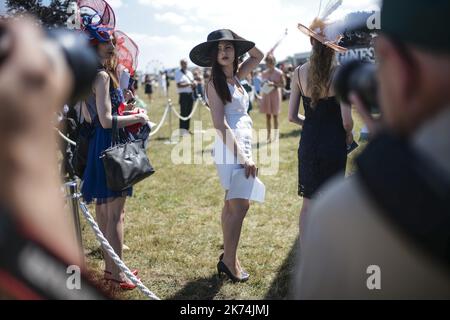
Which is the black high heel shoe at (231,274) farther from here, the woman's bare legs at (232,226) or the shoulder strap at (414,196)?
the shoulder strap at (414,196)

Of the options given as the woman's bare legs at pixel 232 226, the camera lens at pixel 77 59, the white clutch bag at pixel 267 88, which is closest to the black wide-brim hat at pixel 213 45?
the woman's bare legs at pixel 232 226

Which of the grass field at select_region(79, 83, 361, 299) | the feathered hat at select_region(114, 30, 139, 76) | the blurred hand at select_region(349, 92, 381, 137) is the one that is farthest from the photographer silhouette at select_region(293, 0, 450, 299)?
the feathered hat at select_region(114, 30, 139, 76)

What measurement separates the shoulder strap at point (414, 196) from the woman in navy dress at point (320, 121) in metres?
2.29

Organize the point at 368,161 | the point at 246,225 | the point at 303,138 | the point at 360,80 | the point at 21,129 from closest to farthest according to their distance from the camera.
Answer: the point at 21,129
the point at 368,161
the point at 360,80
the point at 303,138
the point at 246,225

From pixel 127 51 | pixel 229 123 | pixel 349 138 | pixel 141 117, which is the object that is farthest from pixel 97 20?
pixel 349 138

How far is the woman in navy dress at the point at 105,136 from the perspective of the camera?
303 centimetres

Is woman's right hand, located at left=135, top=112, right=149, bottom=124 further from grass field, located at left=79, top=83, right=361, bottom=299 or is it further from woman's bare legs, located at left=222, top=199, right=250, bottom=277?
grass field, located at left=79, top=83, right=361, bottom=299

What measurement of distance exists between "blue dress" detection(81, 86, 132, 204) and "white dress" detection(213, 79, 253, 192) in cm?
86

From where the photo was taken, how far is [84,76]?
31.3 inches

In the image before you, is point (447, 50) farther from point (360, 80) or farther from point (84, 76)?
point (84, 76)

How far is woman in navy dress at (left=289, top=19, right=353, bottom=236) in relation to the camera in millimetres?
2951

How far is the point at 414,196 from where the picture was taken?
70 centimetres
